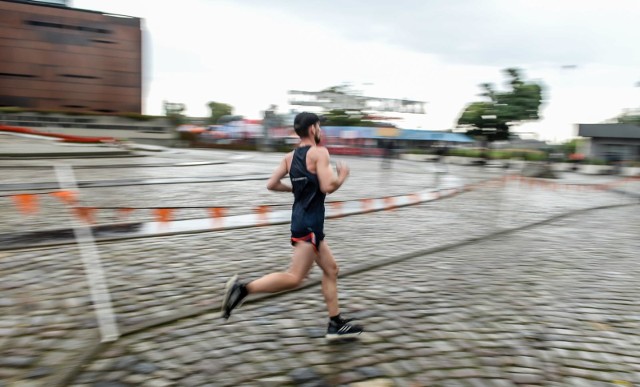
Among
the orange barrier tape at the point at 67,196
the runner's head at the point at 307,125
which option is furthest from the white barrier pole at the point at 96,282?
the orange barrier tape at the point at 67,196

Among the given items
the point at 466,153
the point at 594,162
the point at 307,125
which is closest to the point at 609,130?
the point at 594,162

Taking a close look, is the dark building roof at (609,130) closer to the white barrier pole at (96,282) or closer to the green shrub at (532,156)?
the green shrub at (532,156)

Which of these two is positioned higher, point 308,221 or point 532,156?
point 532,156

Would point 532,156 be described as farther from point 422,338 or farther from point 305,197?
point 305,197

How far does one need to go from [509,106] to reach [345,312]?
4715 centimetres

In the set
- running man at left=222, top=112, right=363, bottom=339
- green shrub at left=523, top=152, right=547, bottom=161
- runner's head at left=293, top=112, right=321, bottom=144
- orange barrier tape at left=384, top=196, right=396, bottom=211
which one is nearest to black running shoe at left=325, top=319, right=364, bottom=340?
running man at left=222, top=112, right=363, bottom=339

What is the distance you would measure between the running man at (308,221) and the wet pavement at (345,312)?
0.90 feet

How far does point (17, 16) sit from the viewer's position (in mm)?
50938

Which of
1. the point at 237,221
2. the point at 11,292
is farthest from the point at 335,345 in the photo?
the point at 237,221

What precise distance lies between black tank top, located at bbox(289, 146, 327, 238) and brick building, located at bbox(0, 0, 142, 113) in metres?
55.3

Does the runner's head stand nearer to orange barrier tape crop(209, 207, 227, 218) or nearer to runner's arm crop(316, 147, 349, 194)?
runner's arm crop(316, 147, 349, 194)

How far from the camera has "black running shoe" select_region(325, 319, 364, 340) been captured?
11.8ft

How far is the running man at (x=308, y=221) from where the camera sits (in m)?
3.42

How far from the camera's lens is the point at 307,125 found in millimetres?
3465
